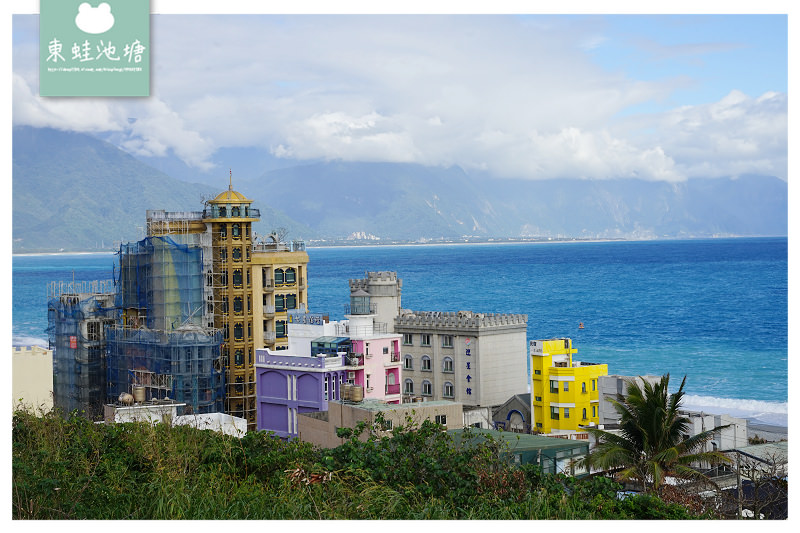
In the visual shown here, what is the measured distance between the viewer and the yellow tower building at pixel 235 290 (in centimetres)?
5322

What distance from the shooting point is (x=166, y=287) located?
53.6 m

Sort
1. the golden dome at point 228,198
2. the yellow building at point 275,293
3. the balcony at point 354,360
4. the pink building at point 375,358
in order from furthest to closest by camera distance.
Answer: the golden dome at point 228,198
the yellow building at point 275,293
the pink building at point 375,358
the balcony at point 354,360

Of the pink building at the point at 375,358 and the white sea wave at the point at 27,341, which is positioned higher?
the pink building at the point at 375,358

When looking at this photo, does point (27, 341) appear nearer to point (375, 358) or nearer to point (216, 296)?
point (216, 296)

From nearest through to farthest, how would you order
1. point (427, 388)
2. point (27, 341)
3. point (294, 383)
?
point (294, 383) → point (427, 388) → point (27, 341)

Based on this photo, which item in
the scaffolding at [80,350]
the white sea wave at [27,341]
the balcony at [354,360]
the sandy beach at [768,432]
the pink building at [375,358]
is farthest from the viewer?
the white sea wave at [27,341]

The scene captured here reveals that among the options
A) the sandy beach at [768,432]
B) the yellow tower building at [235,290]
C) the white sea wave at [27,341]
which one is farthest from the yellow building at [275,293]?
the white sea wave at [27,341]

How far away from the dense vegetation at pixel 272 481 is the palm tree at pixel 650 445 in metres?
4.12

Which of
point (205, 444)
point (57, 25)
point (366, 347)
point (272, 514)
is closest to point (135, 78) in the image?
point (57, 25)

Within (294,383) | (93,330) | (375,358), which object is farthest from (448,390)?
(93,330)

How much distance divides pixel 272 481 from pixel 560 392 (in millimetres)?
29170

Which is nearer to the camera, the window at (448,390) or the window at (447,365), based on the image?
the window at (448,390)

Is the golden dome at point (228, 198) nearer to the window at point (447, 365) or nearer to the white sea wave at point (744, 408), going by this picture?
the window at point (447, 365)
